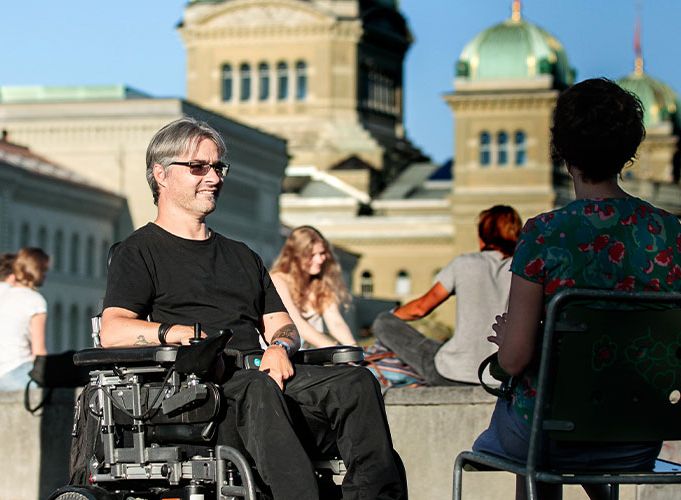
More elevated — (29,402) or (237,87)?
(237,87)

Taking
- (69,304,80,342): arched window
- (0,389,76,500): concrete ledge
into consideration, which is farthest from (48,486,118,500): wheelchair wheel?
(69,304,80,342): arched window

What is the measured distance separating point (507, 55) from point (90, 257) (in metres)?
28.5

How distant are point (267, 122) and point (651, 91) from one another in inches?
925

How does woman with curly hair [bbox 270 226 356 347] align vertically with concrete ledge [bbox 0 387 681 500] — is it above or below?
above

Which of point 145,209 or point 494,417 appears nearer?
point 494,417

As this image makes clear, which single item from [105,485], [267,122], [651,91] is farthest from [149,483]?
[651,91]

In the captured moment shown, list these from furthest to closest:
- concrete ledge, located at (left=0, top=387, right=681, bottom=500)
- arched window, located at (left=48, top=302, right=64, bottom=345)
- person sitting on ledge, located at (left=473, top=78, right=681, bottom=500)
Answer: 1. arched window, located at (left=48, top=302, right=64, bottom=345)
2. concrete ledge, located at (left=0, top=387, right=681, bottom=500)
3. person sitting on ledge, located at (left=473, top=78, right=681, bottom=500)

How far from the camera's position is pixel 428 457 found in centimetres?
976

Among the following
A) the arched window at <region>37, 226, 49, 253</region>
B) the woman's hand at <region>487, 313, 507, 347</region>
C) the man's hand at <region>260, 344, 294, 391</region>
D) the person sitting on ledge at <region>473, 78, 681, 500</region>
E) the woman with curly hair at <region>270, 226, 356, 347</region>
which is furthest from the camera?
the arched window at <region>37, 226, 49, 253</region>

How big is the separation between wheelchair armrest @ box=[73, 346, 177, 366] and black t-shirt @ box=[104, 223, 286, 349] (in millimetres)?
213

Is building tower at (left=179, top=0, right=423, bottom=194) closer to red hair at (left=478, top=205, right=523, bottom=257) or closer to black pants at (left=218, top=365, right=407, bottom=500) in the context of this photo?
red hair at (left=478, top=205, right=523, bottom=257)

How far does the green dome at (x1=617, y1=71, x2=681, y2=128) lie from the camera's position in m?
119

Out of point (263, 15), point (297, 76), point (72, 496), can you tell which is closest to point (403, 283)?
point (297, 76)

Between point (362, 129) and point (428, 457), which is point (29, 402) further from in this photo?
point (362, 129)
